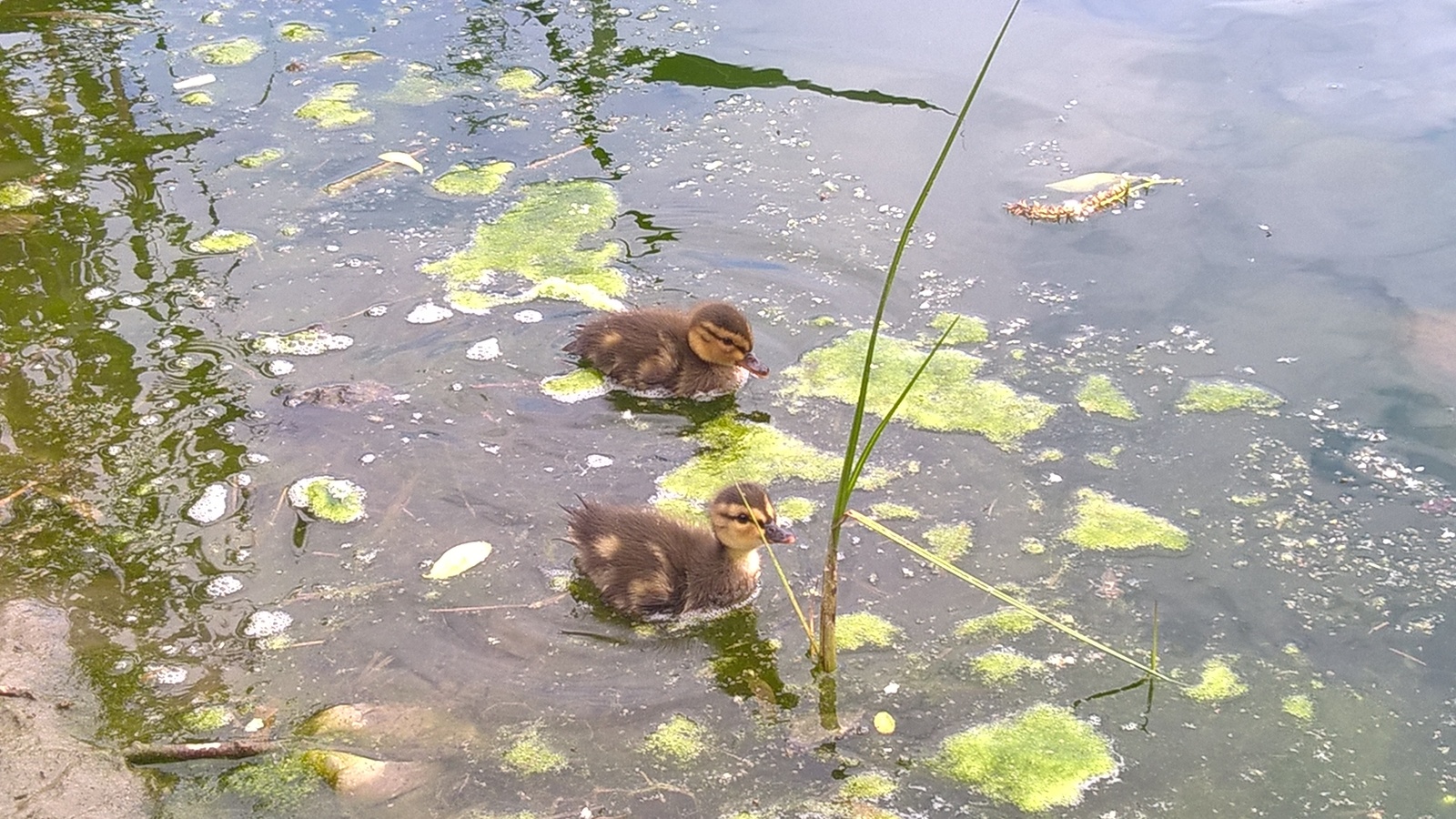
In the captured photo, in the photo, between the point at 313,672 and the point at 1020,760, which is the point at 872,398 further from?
the point at 313,672

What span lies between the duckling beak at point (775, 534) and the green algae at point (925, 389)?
0.86m

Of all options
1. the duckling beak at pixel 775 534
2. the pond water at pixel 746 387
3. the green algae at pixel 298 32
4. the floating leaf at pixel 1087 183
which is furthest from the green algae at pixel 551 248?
the green algae at pixel 298 32

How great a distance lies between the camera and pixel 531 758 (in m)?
3.07

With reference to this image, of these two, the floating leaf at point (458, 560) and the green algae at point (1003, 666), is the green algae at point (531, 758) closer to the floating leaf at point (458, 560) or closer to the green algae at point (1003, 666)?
the floating leaf at point (458, 560)

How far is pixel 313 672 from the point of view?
333 cm

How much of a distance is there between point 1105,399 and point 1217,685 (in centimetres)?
125

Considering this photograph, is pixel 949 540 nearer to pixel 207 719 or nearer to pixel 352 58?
pixel 207 719

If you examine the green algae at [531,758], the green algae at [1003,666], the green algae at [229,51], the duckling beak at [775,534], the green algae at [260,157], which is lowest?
the green algae at [531,758]

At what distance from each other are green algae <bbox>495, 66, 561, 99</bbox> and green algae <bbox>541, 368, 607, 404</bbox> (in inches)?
87.2

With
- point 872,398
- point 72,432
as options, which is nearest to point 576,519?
point 872,398

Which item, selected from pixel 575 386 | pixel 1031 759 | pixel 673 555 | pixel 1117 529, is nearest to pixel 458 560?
pixel 673 555

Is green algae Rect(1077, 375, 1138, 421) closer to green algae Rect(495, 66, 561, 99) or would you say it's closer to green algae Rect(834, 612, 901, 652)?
green algae Rect(834, 612, 901, 652)

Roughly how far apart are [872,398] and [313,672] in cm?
204

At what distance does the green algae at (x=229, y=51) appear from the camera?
21.9 ft
